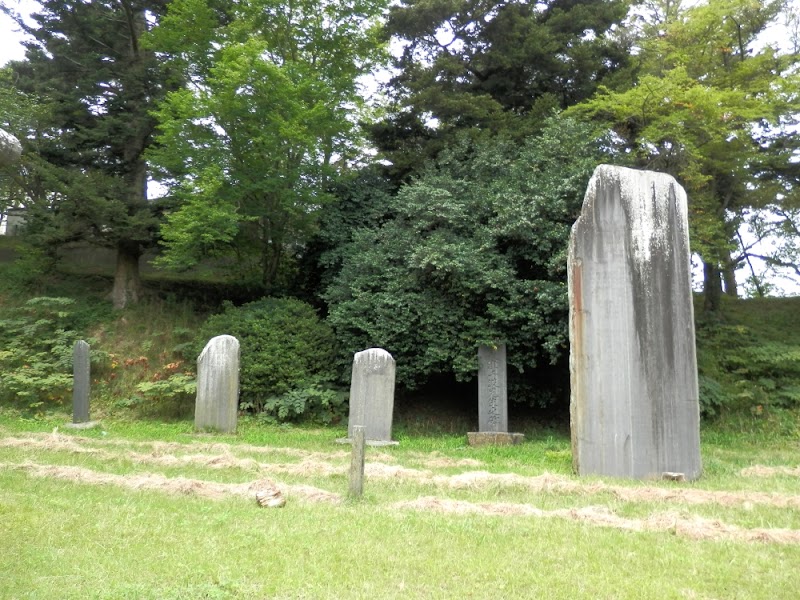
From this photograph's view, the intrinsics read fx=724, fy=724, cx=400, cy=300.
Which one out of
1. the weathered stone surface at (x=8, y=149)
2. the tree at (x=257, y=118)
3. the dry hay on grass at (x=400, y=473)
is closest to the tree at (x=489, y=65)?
the tree at (x=257, y=118)

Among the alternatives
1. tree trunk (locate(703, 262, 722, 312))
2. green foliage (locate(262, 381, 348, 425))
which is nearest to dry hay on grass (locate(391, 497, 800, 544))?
green foliage (locate(262, 381, 348, 425))

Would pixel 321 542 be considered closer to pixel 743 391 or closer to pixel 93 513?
pixel 93 513

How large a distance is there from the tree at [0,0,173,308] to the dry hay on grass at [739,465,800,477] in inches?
661

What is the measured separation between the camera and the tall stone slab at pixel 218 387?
1516 cm

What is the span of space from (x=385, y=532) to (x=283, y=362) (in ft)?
38.9

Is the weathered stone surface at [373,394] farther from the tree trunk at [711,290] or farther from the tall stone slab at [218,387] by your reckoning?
the tree trunk at [711,290]

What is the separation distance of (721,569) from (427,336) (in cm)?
1152

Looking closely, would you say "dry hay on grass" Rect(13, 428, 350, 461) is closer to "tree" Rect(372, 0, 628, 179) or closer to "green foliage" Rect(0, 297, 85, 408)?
"green foliage" Rect(0, 297, 85, 408)

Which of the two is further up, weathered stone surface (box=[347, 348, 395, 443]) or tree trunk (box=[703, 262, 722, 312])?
tree trunk (box=[703, 262, 722, 312])

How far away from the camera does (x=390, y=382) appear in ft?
47.6

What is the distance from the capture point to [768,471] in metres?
10.1

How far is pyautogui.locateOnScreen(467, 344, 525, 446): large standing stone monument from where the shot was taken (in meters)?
15.5

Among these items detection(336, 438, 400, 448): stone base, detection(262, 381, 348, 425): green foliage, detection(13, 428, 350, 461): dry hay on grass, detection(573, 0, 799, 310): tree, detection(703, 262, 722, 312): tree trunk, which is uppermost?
detection(573, 0, 799, 310): tree

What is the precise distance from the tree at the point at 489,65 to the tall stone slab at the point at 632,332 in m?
10.3
